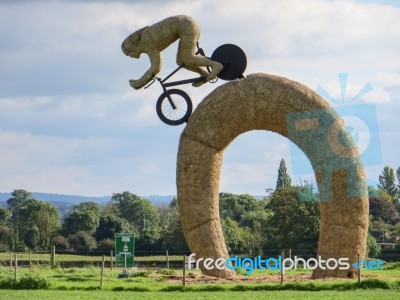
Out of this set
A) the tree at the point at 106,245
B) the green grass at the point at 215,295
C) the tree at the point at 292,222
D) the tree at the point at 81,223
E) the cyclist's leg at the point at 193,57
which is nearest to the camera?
the green grass at the point at 215,295

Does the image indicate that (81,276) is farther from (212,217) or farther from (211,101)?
(211,101)

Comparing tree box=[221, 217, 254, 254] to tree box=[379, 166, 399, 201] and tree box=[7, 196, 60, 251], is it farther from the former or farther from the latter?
tree box=[379, 166, 399, 201]

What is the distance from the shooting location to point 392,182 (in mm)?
86938

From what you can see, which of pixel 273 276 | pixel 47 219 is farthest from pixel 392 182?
pixel 273 276

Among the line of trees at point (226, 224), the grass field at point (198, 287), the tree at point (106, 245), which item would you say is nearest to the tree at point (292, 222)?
the line of trees at point (226, 224)

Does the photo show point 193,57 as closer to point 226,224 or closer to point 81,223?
point 226,224

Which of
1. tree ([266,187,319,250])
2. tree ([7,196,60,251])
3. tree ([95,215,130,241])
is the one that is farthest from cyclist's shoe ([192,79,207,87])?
tree ([7,196,60,251])

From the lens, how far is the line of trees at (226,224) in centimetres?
4269

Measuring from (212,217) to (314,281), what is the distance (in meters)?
3.36

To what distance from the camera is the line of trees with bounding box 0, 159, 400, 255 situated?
42.7m

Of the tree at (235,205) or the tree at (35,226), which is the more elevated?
the tree at (235,205)

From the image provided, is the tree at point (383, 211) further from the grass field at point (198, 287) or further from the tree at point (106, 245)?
the grass field at point (198, 287)

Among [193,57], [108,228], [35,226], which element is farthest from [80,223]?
[193,57]

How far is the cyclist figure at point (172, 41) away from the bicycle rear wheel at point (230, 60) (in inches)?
8.5
